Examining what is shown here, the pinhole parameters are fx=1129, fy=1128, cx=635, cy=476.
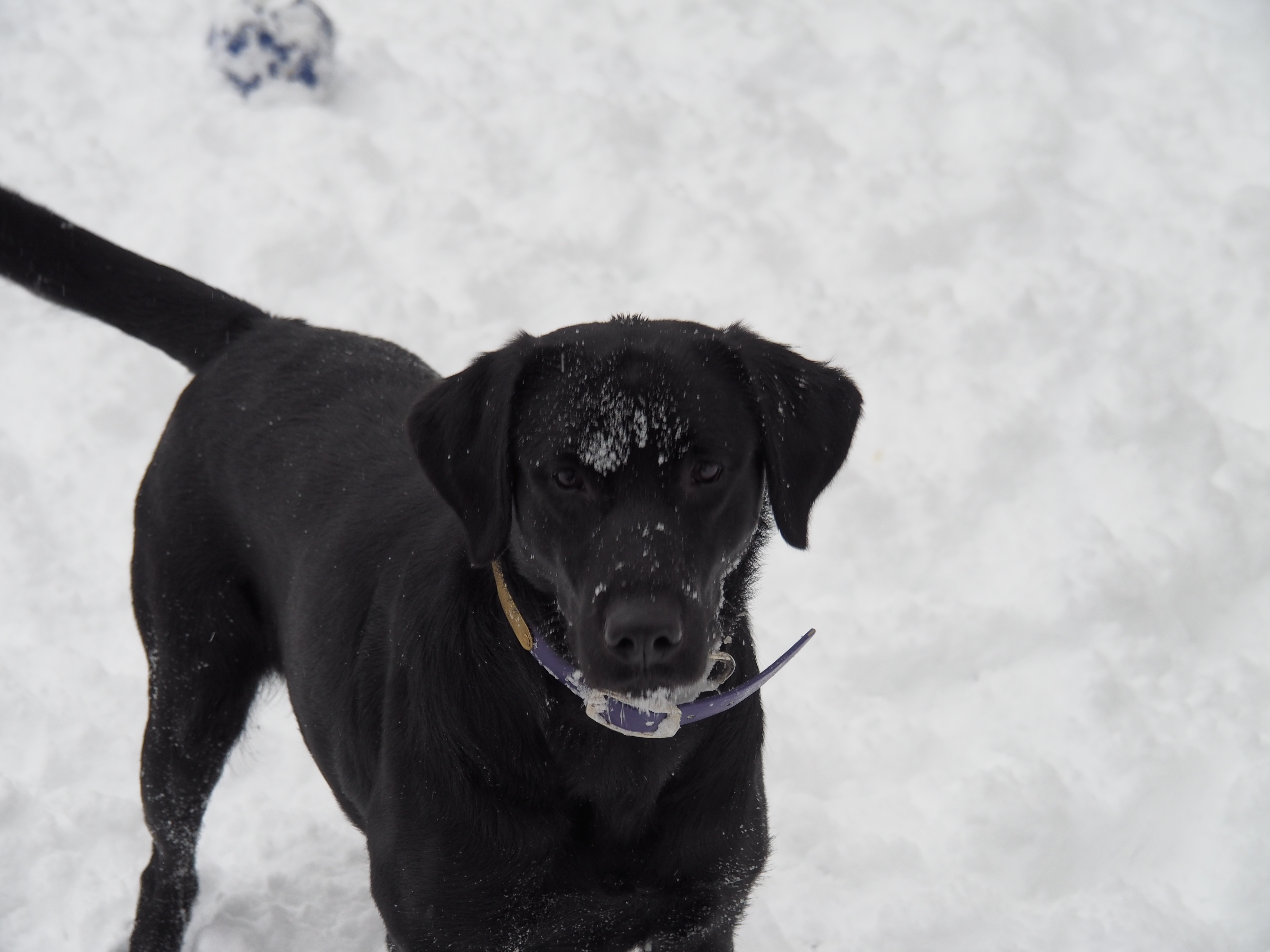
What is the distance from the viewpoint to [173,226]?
225 inches

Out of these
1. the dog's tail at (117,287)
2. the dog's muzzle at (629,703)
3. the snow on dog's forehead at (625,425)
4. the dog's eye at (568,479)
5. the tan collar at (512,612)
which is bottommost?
the dog's muzzle at (629,703)

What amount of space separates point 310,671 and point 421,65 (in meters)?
4.52

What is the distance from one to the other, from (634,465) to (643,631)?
0.35 metres

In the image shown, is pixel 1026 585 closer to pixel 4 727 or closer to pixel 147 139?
pixel 4 727

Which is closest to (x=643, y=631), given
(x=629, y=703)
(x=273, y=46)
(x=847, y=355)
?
(x=629, y=703)

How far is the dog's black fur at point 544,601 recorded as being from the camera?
2.27 meters

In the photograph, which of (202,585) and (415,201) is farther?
(415,201)

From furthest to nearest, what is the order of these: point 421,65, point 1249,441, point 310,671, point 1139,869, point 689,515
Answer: point 421,65
point 1249,441
point 1139,869
point 310,671
point 689,515

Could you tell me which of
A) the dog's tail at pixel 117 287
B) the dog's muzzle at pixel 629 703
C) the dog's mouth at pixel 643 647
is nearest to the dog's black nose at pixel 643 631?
the dog's mouth at pixel 643 647

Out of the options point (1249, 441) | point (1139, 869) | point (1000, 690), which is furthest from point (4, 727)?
point (1249, 441)

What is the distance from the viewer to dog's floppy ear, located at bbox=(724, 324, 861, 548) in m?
2.40

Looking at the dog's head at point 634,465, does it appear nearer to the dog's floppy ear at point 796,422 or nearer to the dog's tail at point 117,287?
the dog's floppy ear at point 796,422

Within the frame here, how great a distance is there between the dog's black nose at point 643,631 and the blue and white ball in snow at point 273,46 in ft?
16.3

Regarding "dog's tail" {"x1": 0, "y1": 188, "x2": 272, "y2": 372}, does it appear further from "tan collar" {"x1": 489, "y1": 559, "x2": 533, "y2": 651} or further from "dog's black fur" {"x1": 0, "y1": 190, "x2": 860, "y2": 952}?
"tan collar" {"x1": 489, "y1": 559, "x2": 533, "y2": 651}
